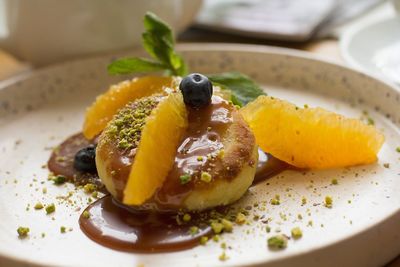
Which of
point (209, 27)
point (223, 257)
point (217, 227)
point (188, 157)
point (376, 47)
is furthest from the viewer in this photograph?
point (209, 27)

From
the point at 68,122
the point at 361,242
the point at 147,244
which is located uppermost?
the point at 361,242

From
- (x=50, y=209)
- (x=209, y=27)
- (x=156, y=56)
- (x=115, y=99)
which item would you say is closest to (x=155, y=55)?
(x=156, y=56)

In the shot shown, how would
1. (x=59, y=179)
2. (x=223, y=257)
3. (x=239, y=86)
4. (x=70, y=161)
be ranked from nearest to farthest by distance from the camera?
(x=223, y=257)
(x=59, y=179)
(x=70, y=161)
(x=239, y=86)

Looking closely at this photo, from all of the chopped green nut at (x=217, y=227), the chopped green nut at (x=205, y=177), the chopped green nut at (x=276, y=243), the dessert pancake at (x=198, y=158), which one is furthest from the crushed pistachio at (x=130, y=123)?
the chopped green nut at (x=276, y=243)

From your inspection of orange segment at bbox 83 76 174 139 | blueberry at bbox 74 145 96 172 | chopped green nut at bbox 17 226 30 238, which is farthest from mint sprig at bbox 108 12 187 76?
chopped green nut at bbox 17 226 30 238

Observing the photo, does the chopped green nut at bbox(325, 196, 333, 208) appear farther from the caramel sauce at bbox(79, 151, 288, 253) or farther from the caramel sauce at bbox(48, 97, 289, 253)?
the caramel sauce at bbox(79, 151, 288, 253)

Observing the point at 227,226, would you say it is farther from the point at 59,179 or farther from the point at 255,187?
the point at 59,179

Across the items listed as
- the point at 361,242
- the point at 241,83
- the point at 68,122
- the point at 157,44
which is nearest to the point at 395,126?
the point at 241,83

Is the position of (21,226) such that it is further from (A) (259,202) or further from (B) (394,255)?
(B) (394,255)
